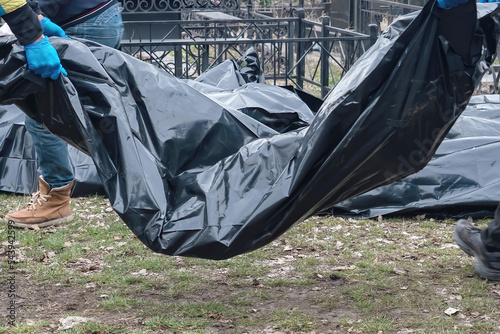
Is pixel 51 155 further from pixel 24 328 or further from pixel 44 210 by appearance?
pixel 24 328

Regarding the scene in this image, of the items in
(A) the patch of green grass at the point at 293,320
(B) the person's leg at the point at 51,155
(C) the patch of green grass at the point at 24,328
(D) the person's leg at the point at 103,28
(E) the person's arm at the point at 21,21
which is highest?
(E) the person's arm at the point at 21,21

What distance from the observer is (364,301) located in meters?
3.56

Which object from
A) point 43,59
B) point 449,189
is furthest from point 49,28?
point 449,189

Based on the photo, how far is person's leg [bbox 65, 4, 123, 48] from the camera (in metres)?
4.71

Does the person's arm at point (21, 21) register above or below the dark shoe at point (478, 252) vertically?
above

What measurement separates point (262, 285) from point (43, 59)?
5.21 ft

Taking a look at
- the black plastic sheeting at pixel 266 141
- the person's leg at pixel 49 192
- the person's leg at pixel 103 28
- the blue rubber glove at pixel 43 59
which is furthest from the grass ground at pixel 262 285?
the person's leg at pixel 103 28

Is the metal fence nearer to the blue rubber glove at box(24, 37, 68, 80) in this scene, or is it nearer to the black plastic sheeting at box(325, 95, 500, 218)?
the black plastic sheeting at box(325, 95, 500, 218)

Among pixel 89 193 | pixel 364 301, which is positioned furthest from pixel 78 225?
pixel 364 301

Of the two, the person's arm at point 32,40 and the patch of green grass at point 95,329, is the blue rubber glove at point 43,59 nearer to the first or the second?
the person's arm at point 32,40

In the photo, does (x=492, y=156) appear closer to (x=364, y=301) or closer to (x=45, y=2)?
(x=364, y=301)

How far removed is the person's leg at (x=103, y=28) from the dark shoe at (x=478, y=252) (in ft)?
8.33

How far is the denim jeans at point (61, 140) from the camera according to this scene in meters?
4.70

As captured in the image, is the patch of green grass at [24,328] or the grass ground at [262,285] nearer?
the patch of green grass at [24,328]
